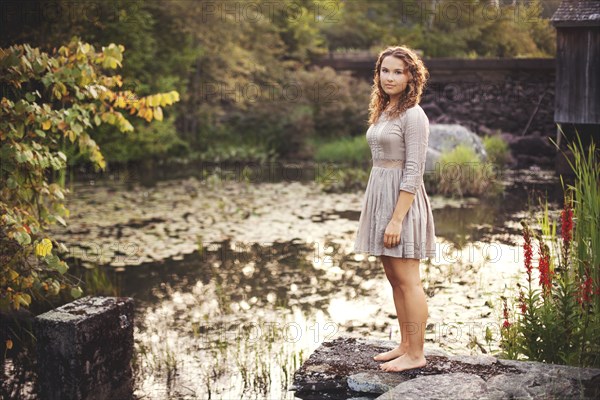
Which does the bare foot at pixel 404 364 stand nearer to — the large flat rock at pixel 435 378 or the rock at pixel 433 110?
the large flat rock at pixel 435 378

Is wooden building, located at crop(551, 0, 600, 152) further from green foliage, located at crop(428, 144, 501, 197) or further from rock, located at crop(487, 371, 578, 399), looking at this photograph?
rock, located at crop(487, 371, 578, 399)

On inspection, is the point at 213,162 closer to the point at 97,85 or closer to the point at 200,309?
the point at 200,309

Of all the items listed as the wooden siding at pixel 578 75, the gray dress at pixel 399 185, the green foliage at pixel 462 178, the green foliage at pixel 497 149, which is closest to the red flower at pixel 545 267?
the gray dress at pixel 399 185

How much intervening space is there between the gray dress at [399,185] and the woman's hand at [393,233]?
0.05 metres

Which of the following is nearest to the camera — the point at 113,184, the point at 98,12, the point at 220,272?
the point at 220,272

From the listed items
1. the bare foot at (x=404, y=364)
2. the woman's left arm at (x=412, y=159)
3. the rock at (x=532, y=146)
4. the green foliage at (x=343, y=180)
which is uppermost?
the woman's left arm at (x=412, y=159)

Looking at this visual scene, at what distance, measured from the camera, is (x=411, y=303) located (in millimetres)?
4105

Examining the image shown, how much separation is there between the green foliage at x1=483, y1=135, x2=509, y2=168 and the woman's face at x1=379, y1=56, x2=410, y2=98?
10.7 metres

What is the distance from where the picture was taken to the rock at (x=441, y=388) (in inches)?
143

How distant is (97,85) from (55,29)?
220 inches

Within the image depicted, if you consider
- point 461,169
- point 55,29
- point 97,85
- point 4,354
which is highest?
point 55,29

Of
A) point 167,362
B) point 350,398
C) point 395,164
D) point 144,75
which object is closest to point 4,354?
point 167,362

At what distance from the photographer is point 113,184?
1298 centimetres

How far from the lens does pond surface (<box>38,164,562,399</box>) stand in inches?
214
